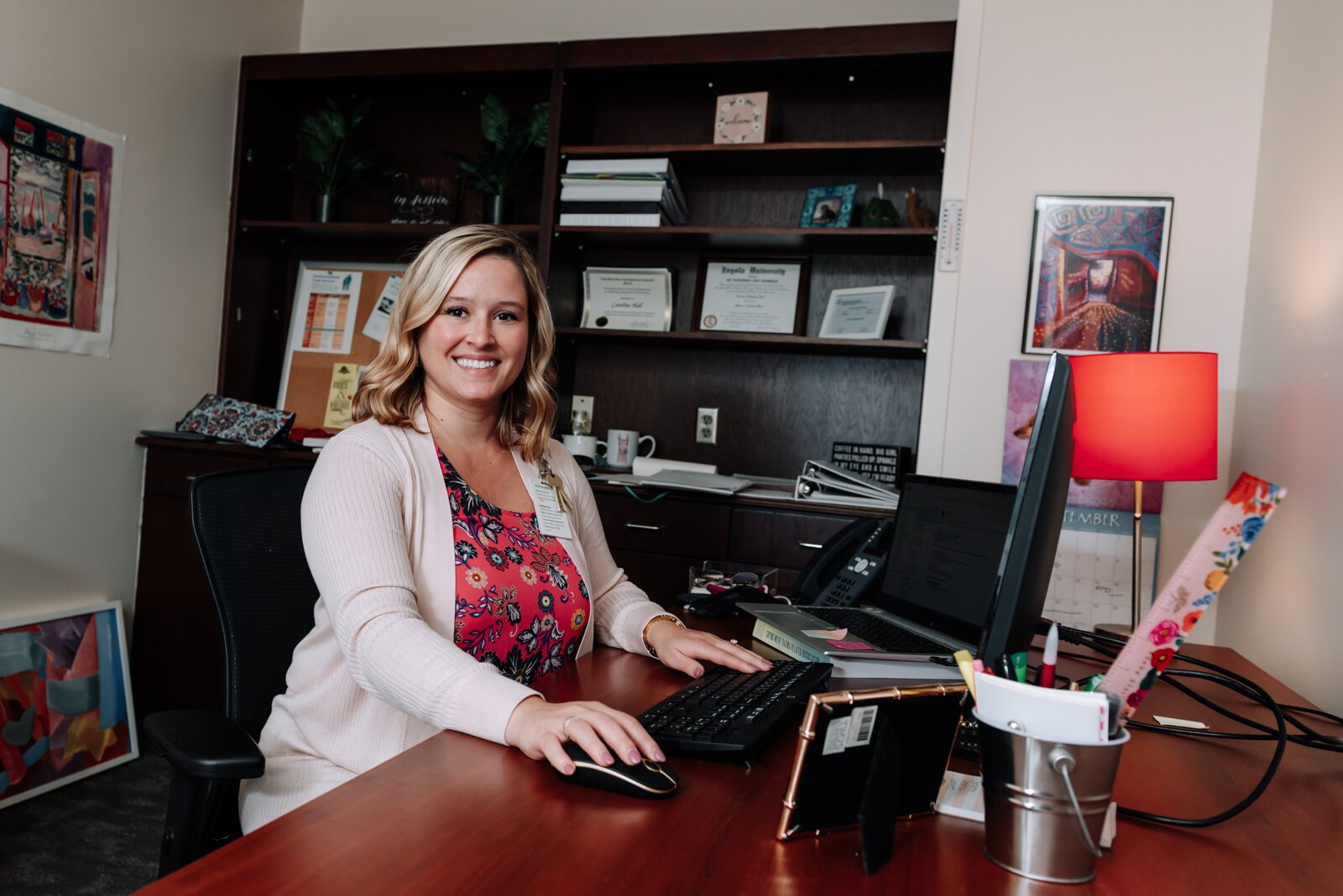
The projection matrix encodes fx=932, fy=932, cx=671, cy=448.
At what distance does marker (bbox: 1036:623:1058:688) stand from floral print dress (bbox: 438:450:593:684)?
0.71 metres

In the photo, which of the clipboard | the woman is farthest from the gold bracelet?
the clipboard

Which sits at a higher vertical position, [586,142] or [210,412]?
[586,142]

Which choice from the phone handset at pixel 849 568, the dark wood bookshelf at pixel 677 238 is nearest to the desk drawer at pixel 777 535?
the dark wood bookshelf at pixel 677 238

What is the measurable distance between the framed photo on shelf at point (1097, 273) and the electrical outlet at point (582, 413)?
57.2 inches

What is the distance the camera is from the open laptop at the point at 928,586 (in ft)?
4.31

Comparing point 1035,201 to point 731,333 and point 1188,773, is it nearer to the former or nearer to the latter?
point 731,333

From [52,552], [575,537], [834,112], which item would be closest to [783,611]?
[575,537]

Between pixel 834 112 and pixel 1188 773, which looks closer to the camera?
pixel 1188 773

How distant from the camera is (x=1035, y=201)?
2.50 metres

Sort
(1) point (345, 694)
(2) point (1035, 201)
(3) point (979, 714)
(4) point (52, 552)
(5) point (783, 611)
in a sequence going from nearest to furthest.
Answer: (3) point (979, 714), (1) point (345, 694), (5) point (783, 611), (2) point (1035, 201), (4) point (52, 552)

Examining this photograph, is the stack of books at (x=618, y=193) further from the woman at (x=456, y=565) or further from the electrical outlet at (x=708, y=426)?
the woman at (x=456, y=565)

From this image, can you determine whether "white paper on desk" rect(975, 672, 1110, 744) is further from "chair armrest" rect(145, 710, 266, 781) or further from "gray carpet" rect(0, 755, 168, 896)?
"gray carpet" rect(0, 755, 168, 896)

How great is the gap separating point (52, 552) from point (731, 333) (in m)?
2.08

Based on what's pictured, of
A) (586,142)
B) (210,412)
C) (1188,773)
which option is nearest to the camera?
(1188,773)
